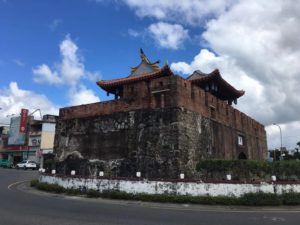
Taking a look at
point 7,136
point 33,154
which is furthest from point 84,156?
point 7,136

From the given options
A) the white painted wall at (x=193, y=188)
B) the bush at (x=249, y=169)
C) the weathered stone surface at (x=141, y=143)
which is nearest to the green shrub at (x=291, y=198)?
the white painted wall at (x=193, y=188)

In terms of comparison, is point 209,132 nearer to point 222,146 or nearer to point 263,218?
point 222,146

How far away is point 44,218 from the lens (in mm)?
9367

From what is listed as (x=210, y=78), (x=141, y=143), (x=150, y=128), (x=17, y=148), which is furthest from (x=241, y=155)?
(x=17, y=148)

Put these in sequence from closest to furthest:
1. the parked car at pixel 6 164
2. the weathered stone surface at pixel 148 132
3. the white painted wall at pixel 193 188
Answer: the white painted wall at pixel 193 188 → the weathered stone surface at pixel 148 132 → the parked car at pixel 6 164

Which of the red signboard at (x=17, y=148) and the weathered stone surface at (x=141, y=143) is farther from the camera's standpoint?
the red signboard at (x=17, y=148)

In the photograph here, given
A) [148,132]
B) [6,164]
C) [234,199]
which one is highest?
[6,164]

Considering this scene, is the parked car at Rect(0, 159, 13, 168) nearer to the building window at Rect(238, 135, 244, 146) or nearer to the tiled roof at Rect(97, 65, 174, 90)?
the tiled roof at Rect(97, 65, 174, 90)

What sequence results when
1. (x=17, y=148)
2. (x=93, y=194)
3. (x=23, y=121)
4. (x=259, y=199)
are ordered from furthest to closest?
(x=17, y=148)
(x=23, y=121)
(x=93, y=194)
(x=259, y=199)

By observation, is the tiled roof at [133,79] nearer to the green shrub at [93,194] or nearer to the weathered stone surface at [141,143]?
the weathered stone surface at [141,143]

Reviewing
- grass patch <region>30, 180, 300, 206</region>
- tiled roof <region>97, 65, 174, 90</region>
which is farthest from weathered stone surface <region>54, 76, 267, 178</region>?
grass patch <region>30, 180, 300, 206</region>

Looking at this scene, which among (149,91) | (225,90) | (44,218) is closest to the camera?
(44,218)

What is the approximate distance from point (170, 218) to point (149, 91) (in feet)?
35.6

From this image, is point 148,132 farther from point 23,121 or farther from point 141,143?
point 23,121
